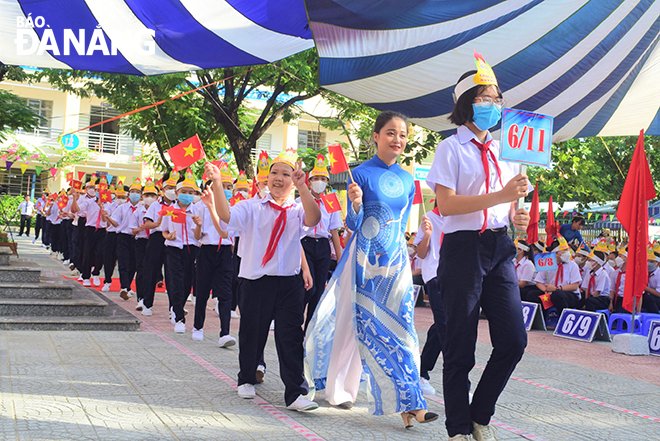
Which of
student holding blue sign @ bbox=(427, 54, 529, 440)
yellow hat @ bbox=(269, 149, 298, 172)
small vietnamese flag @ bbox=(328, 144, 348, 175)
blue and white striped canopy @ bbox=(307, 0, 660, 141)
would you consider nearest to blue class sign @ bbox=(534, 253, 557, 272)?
blue and white striped canopy @ bbox=(307, 0, 660, 141)

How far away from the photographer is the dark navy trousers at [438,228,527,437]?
3.89 meters

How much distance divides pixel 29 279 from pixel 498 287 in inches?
306

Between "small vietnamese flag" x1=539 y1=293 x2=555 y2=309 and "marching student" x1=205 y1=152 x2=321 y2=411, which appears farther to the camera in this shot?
"small vietnamese flag" x1=539 y1=293 x2=555 y2=309

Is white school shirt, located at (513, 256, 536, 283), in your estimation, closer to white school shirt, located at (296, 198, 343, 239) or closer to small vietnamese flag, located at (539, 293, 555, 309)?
small vietnamese flag, located at (539, 293, 555, 309)

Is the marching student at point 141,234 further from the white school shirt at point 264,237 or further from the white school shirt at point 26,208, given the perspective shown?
the white school shirt at point 26,208

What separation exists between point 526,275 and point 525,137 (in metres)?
9.89

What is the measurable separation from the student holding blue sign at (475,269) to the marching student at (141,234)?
757 cm

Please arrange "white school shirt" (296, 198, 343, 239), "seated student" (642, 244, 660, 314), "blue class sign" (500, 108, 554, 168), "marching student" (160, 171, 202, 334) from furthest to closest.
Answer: "seated student" (642, 244, 660, 314), "marching student" (160, 171, 202, 334), "white school shirt" (296, 198, 343, 239), "blue class sign" (500, 108, 554, 168)

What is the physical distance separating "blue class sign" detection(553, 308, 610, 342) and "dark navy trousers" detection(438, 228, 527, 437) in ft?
24.1

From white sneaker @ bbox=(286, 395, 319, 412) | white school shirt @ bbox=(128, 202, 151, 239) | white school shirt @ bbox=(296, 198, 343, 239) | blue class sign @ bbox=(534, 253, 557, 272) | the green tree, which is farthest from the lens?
the green tree

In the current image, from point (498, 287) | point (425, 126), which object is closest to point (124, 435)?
point (498, 287)

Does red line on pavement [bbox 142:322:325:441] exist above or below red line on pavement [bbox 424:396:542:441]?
below

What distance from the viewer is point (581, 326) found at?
1104 cm

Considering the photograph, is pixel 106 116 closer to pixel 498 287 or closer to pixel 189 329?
pixel 189 329
